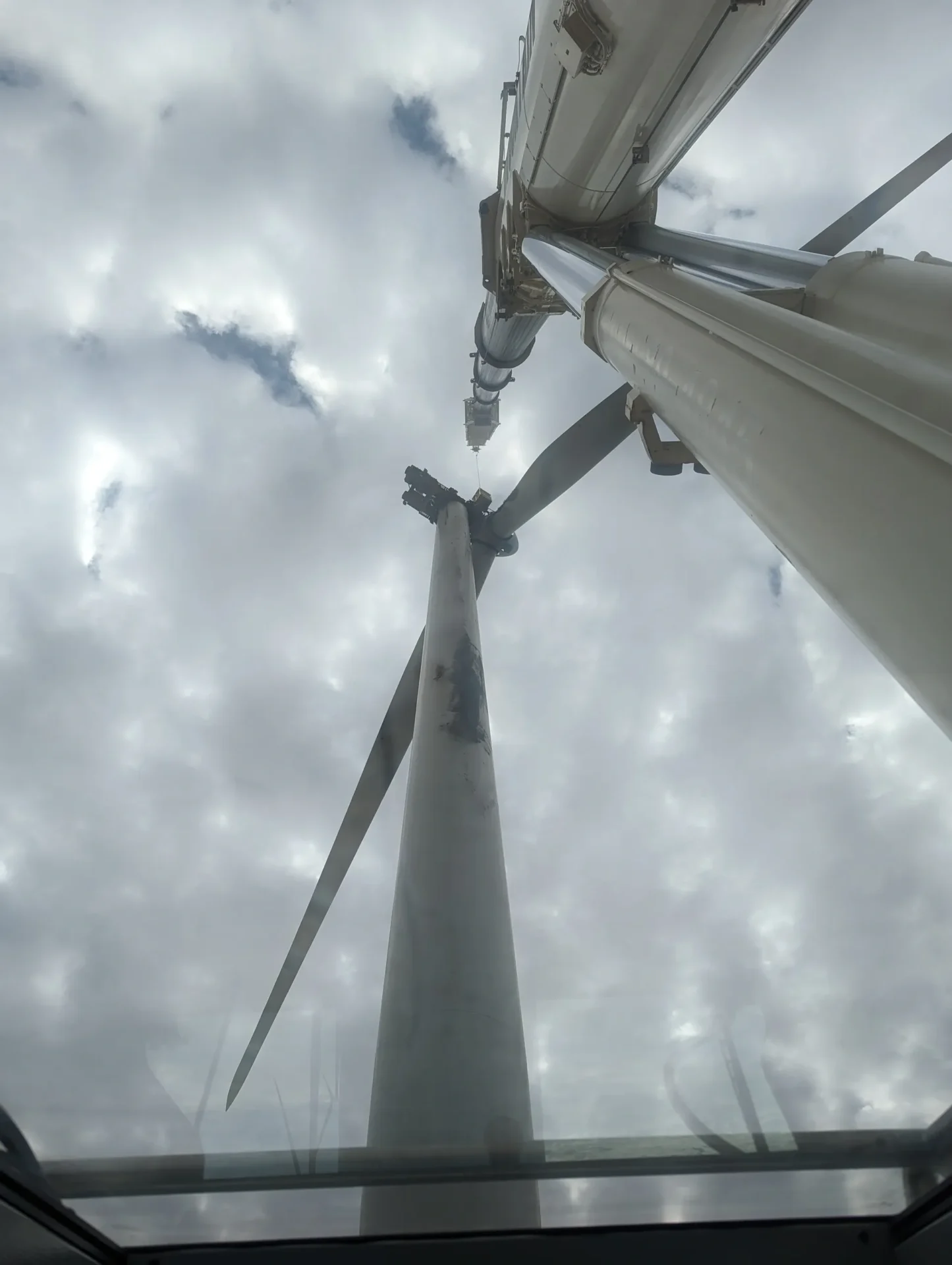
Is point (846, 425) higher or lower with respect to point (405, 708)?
lower

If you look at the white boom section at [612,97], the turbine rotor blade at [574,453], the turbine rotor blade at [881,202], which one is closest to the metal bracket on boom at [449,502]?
the turbine rotor blade at [574,453]

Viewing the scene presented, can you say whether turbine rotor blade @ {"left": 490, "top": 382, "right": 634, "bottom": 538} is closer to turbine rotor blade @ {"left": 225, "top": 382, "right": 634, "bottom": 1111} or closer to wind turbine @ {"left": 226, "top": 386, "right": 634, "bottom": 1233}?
turbine rotor blade @ {"left": 225, "top": 382, "right": 634, "bottom": 1111}

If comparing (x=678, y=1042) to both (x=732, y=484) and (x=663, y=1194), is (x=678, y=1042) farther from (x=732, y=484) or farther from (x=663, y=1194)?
(x=732, y=484)

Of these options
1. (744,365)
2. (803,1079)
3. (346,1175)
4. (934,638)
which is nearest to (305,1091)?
(346,1175)

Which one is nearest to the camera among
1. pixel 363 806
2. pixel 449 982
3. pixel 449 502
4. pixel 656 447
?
pixel 449 982

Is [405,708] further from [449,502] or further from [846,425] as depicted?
[846,425]

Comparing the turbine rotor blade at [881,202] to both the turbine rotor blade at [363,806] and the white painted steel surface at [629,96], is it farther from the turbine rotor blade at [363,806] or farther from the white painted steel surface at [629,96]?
the turbine rotor blade at [363,806]

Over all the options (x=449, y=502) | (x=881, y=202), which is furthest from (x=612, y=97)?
(x=449, y=502)
